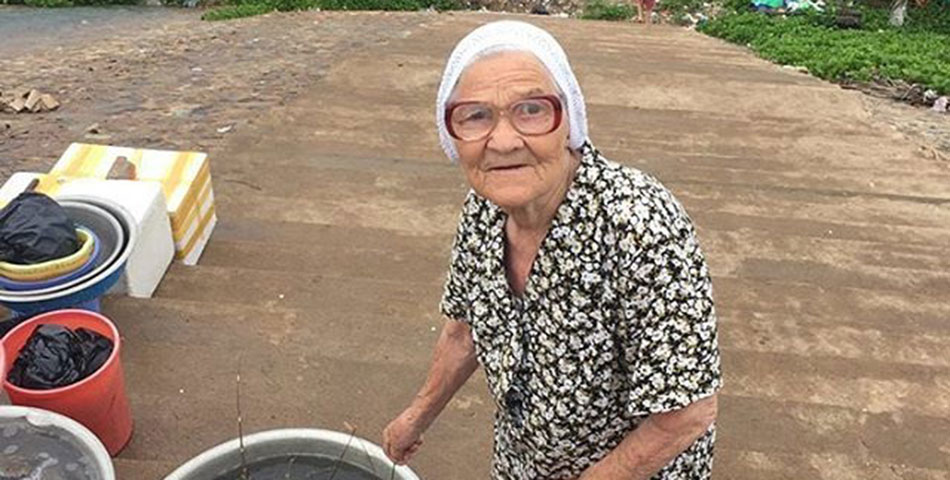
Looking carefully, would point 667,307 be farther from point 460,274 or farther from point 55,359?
point 55,359

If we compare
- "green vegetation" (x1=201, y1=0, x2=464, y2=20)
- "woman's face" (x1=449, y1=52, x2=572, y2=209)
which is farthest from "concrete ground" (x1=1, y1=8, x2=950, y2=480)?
"green vegetation" (x1=201, y1=0, x2=464, y2=20)

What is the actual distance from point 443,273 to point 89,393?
1693mm

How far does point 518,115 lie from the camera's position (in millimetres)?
1443

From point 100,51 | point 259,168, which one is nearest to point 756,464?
point 259,168

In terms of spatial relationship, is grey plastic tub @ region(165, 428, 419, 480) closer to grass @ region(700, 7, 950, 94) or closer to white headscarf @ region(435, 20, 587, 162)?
white headscarf @ region(435, 20, 587, 162)

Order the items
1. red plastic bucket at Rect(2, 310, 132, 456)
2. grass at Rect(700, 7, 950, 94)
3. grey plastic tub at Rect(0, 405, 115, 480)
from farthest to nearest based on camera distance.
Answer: grass at Rect(700, 7, 950, 94) → red plastic bucket at Rect(2, 310, 132, 456) → grey plastic tub at Rect(0, 405, 115, 480)

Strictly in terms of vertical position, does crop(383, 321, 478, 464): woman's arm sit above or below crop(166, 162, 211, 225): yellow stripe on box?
above

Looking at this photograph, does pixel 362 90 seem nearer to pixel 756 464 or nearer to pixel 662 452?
pixel 756 464

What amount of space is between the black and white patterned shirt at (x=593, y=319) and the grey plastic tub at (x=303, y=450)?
0.32 m

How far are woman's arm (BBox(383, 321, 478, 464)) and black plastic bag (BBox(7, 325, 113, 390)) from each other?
887 mm

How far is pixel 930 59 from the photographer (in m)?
9.70

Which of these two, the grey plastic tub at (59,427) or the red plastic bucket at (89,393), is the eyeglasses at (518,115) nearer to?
the grey plastic tub at (59,427)

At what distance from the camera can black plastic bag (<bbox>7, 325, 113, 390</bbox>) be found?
227 centimetres

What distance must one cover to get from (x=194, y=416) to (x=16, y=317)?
0.62m
